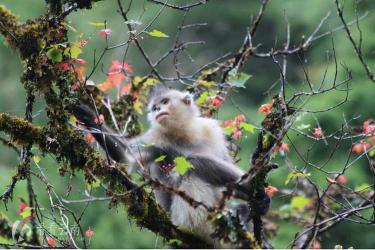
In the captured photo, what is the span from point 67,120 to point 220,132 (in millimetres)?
1713

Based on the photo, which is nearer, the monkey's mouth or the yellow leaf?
the monkey's mouth

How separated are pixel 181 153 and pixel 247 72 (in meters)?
11.2

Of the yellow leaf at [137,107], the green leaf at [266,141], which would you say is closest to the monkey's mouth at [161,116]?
the yellow leaf at [137,107]

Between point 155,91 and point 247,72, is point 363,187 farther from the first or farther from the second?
point 247,72

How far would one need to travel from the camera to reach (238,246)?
3277 mm

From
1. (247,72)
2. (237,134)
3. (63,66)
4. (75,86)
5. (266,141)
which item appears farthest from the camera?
(247,72)

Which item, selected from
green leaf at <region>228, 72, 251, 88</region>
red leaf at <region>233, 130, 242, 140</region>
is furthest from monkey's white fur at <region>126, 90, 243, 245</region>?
green leaf at <region>228, 72, 251, 88</region>

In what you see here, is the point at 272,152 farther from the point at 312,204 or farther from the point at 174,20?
the point at 174,20

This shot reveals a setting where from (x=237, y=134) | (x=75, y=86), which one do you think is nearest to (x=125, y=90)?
(x=237, y=134)

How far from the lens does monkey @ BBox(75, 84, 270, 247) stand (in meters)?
4.27

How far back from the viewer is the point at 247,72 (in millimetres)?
16000

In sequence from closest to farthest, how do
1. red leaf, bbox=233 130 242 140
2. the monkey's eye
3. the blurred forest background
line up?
red leaf, bbox=233 130 242 140 → the monkey's eye → the blurred forest background

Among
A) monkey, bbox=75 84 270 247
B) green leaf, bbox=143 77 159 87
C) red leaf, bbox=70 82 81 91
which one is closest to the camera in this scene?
red leaf, bbox=70 82 81 91

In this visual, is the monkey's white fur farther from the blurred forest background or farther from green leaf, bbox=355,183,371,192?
the blurred forest background
